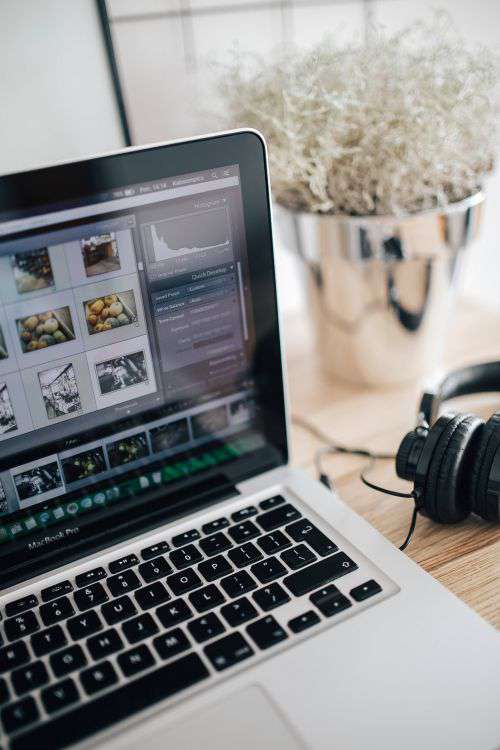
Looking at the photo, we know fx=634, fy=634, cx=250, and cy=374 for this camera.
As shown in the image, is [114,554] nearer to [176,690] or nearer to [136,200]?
[176,690]

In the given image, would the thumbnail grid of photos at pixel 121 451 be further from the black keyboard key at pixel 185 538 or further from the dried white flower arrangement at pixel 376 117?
the dried white flower arrangement at pixel 376 117

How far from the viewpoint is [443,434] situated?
1.77 feet

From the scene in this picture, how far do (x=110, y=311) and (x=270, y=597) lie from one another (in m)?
0.26

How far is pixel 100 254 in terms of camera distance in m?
0.49

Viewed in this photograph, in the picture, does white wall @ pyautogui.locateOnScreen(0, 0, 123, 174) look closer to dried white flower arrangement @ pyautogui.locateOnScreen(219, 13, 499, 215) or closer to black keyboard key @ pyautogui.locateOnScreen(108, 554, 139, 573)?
dried white flower arrangement @ pyautogui.locateOnScreen(219, 13, 499, 215)

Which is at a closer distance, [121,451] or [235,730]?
[235,730]

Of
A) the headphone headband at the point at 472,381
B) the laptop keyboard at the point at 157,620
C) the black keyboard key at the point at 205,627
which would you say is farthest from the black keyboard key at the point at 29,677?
the headphone headband at the point at 472,381

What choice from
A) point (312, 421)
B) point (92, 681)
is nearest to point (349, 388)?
point (312, 421)

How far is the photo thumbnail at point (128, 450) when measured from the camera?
1.82 ft

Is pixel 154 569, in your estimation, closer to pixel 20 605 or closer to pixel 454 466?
pixel 20 605

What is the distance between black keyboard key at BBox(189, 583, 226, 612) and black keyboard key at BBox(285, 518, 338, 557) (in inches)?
3.3

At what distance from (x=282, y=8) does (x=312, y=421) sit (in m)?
0.51

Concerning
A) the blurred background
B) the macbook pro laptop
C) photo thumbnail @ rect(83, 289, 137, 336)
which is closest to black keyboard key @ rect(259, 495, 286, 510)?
the macbook pro laptop

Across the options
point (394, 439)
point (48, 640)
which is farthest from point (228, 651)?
point (394, 439)
